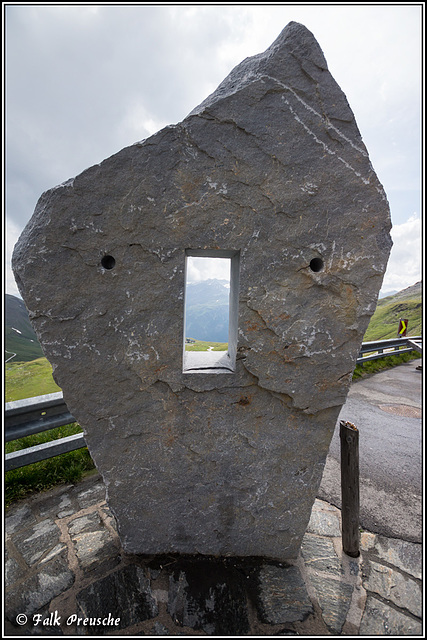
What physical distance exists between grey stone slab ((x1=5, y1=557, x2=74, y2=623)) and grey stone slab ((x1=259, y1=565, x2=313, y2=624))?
1.39 meters

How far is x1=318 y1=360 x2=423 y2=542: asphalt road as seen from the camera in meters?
2.76

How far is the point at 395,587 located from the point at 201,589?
1.43 m

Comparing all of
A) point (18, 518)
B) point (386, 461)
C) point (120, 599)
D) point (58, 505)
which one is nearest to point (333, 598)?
point (120, 599)

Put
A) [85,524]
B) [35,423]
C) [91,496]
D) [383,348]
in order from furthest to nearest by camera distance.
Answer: [383,348]
[91,496]
[35,423]
[85,524]

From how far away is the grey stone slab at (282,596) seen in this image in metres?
1.87

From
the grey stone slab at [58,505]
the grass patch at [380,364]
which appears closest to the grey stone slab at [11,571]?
the grey stone slab at [58,505]

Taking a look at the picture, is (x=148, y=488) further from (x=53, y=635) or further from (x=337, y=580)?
(x=337, y=580)

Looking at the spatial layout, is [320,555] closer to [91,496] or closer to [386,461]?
[386,461]

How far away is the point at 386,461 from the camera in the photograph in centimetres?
374

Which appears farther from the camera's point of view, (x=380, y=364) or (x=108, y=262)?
(x=380, y=364)

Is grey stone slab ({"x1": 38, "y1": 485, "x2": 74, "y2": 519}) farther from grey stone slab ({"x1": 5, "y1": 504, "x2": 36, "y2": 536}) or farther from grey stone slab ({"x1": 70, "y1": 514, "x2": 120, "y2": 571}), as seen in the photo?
grey stone slab ({"x1": 70, "y1": 514, "x2": 120, "y2": 571})

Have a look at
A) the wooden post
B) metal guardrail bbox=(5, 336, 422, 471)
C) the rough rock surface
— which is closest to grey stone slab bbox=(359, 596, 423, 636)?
the wooden post

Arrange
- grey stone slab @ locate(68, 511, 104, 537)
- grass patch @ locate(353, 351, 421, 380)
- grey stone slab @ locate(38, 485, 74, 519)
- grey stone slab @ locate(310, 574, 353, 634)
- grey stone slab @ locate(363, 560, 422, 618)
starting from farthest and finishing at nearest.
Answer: grass patch @ locate(353, 351, 421, 380) → grey stone slab @ locate(38, 485, 74, 519) → grey stone slab @ locate(68, 511, 104, 537) → grey stone slab @ locate(363, 560, 422, 618) → grey stone slab @ locate(310, 574, 353, 634)

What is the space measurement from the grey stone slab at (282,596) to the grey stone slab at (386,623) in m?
0.36
